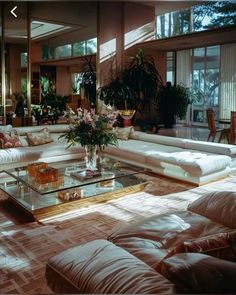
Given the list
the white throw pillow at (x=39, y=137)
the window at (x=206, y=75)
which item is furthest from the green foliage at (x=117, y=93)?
the window at (x=206, y=75)

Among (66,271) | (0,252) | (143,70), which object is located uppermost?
(143,70)

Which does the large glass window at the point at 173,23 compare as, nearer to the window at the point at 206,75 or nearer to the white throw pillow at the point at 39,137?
the window at the point at 206,75

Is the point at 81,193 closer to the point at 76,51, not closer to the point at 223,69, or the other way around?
the point at 76,51

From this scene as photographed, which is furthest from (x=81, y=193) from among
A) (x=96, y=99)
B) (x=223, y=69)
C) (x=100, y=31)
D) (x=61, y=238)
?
(x=223, y=69)

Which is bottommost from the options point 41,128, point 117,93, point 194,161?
point 194,161

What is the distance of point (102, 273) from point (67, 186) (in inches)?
87.3

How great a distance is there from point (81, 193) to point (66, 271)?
7.43 feet

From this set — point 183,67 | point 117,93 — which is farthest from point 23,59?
point 183,67

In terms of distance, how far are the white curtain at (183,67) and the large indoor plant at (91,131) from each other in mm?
8017

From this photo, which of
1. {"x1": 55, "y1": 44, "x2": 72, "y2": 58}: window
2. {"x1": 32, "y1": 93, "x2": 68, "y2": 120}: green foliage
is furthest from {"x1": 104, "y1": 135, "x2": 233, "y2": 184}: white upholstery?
{"x1": 55, "y1": 44, "x2": 72, "y2": 58}: window

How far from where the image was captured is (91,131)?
4219 mm

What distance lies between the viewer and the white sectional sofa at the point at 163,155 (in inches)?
185

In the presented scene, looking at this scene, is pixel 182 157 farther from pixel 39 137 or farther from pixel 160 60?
pixel 160 60

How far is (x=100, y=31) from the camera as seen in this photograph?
8117 mm
